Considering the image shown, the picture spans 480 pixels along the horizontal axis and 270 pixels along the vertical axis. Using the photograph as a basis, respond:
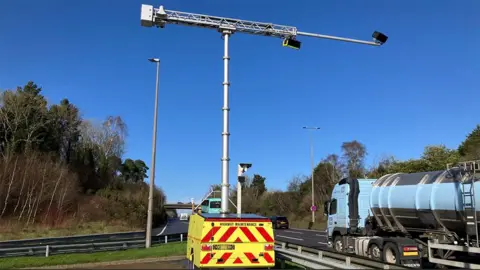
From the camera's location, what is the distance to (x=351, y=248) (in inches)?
724

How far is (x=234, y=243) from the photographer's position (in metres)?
10.8

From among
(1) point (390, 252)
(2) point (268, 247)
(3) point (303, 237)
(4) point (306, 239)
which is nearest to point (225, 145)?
(2) point (268, 247)

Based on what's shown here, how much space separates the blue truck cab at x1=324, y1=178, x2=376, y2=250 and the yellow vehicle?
849 cm

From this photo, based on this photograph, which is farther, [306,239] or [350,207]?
[306,239]

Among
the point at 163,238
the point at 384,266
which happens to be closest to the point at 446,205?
the point at 384,266

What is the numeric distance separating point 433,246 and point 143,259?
10861 mm

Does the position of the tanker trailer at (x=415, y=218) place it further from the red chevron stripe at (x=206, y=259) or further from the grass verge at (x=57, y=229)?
the grass verge at (x=57, y=229)

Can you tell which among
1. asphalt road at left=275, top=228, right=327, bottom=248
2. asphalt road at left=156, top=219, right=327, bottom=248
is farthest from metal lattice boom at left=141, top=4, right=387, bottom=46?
asphalt road at left=156, top=219, right=327, bottom=248

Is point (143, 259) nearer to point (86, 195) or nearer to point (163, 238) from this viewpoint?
point (163, 238)

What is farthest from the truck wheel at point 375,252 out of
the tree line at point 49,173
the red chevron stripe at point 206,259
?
the tree line at point 49,173

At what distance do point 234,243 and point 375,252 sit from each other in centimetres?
785

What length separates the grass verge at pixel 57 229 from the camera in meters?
39.2

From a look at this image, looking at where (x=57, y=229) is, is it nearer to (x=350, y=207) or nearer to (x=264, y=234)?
(x=350, y=207)

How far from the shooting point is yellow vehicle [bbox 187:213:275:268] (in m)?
10.6
